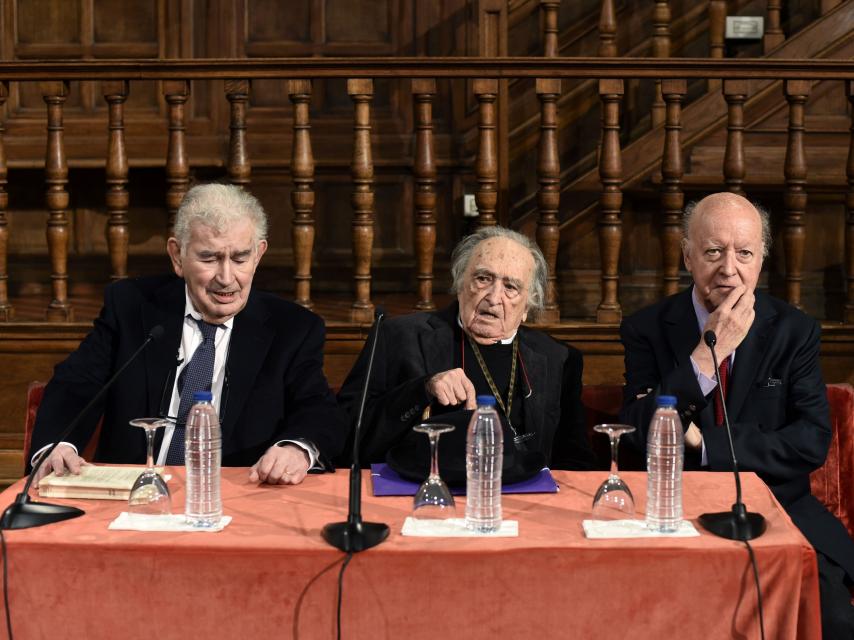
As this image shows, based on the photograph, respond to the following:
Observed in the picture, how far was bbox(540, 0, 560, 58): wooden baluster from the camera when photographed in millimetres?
5355

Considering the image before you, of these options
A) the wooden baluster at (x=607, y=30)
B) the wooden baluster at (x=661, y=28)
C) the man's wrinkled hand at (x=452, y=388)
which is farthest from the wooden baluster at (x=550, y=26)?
the man's wrinkled hand at (x=452, y=388)

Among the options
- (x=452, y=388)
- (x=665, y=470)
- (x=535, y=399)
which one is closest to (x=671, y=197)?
(x=535, y=399)

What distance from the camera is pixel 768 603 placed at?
2008mm

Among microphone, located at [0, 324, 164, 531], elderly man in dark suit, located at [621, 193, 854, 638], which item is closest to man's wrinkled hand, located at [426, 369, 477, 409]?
elderly man in dark suit, located at [621, 193, 854, 638]

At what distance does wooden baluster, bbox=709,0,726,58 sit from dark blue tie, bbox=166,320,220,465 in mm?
3237

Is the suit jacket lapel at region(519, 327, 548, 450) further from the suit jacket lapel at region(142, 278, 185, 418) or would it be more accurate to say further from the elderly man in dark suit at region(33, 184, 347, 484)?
the suit jacket lapel at region(142, 278, 185, 418)

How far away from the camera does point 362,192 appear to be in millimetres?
4113

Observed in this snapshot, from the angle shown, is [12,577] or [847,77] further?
[847,77]

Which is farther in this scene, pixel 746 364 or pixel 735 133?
pixel 735 133

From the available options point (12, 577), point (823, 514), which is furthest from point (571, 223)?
point (12, 577)

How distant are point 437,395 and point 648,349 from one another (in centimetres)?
71

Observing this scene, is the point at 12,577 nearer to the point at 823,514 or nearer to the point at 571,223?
the point at 823,514

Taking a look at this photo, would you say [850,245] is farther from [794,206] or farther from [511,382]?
[511,382]

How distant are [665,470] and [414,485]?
1.71 ft
